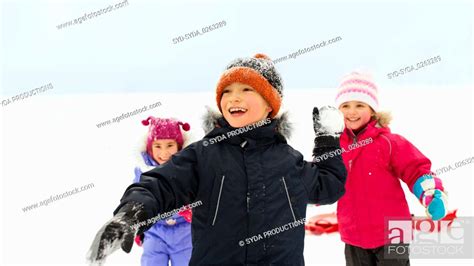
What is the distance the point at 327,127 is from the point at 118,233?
0.97m

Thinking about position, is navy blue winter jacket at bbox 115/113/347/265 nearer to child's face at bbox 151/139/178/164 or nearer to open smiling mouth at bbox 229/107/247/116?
open smiling mouth at bbox 229/107/247/116

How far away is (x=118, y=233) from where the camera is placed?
152cm

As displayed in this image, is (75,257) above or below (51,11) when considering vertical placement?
below

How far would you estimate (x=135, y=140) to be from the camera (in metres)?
3.17

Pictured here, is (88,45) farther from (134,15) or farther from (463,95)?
(463,95)

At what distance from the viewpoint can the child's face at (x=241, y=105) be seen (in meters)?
1.99

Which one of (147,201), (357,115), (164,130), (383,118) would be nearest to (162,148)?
(164,130)

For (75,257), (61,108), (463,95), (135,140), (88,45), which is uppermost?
(88,45)

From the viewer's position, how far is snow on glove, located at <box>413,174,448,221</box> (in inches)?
100

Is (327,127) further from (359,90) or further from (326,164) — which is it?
(359,90)

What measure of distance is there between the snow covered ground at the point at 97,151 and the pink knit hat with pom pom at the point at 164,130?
0.08 m

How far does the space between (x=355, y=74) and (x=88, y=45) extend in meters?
4.22

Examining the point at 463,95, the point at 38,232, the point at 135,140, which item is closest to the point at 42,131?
the point at 38,232

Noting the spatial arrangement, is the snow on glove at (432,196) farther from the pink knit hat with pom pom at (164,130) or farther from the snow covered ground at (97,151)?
the pink knit hat with pom pom at (164,130)
